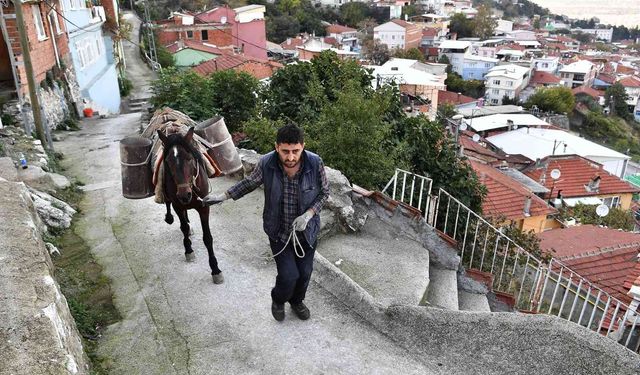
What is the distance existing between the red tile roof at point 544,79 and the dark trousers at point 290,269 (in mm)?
68201

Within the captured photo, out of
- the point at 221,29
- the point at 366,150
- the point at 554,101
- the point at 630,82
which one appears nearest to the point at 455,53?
the point at 554,101

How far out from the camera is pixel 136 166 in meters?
5.15

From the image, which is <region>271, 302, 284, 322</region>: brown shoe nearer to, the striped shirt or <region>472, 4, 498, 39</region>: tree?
the striped shirt

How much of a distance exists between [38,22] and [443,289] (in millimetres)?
13652

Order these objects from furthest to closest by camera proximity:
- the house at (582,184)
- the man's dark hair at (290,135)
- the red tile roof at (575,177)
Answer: the red tile roof at (575,177) < the house at (582,184) < the man's dark hair at (290,135)

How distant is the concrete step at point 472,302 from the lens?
18.4 ft

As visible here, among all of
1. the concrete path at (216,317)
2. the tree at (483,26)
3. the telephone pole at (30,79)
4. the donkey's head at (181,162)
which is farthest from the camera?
the tree at (483,26)

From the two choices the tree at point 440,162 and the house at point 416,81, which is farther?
the house at point 416,81

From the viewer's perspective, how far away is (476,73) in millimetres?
Answer: 67375

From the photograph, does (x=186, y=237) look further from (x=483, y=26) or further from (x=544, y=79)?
(x=483, y=26)

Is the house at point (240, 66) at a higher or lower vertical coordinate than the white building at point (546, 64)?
higher

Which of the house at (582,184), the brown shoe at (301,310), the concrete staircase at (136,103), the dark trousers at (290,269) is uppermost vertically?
the dark trousers at (290,269)

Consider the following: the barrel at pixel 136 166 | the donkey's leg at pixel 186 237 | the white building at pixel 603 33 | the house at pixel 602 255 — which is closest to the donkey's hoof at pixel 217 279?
the donkey's leg at pixel 186 237

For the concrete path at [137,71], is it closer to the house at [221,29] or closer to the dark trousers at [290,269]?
the house at [221,29]
